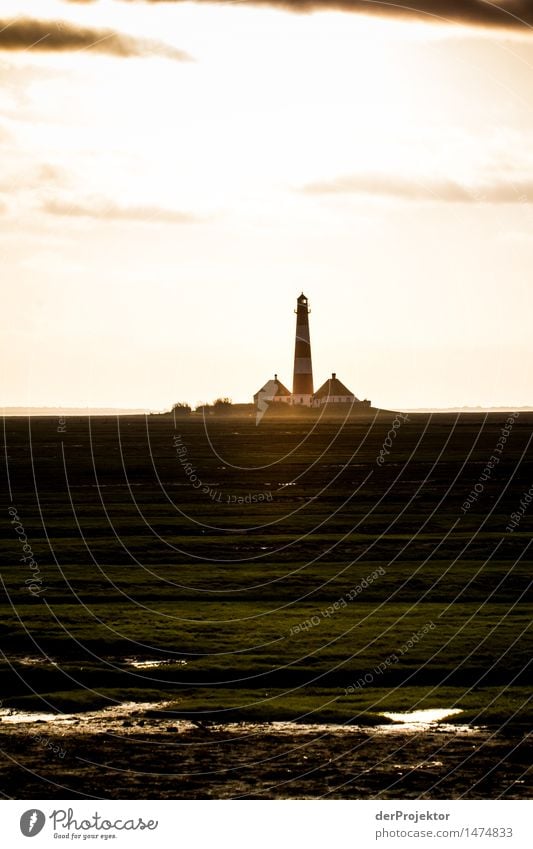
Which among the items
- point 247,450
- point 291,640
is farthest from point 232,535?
point 247,450

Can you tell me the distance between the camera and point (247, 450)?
105m

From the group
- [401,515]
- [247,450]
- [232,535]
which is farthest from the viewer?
[247,450]

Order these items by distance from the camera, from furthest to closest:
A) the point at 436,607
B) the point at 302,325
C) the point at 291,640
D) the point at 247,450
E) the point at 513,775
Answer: the point at 302,325 < the point at 247,450 < the point at 436,607 < the point at 291,640 < the point at 513,775

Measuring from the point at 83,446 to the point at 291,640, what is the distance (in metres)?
92.2

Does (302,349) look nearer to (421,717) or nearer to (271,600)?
(271,600)

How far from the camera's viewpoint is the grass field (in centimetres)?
2266

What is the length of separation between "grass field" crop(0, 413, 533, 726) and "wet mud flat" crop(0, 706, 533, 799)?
1108 mm

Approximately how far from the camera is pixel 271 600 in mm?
31328
